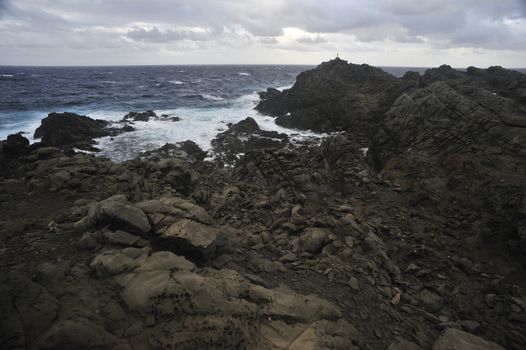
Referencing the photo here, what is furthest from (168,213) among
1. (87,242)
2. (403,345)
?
(403,345)

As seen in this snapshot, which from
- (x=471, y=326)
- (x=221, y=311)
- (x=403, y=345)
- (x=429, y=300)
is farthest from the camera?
(x=429, y=300)

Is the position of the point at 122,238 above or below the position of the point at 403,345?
above

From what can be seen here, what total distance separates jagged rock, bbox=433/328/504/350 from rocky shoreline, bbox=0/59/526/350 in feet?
0.13

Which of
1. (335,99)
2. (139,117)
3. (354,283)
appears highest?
(335,99)

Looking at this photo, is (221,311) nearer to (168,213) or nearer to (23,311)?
(23,311)

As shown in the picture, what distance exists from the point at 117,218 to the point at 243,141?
55.2ft

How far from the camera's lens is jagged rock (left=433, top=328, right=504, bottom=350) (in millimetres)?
5367

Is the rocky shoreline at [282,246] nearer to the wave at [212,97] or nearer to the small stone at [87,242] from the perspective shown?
the small stone at [87,242]

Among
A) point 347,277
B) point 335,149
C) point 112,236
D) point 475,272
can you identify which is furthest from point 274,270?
point 335,149

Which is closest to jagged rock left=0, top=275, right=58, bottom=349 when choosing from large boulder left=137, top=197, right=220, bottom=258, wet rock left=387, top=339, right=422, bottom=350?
large boulder left=137, top=197, right=220, bottom=258

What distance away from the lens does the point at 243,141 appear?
23.5 metres

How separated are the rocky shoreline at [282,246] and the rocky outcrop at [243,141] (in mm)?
4098

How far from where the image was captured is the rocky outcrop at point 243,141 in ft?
70.6

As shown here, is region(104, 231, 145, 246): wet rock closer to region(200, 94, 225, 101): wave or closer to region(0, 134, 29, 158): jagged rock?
region(0, 134, 29, 158): jagged rock
